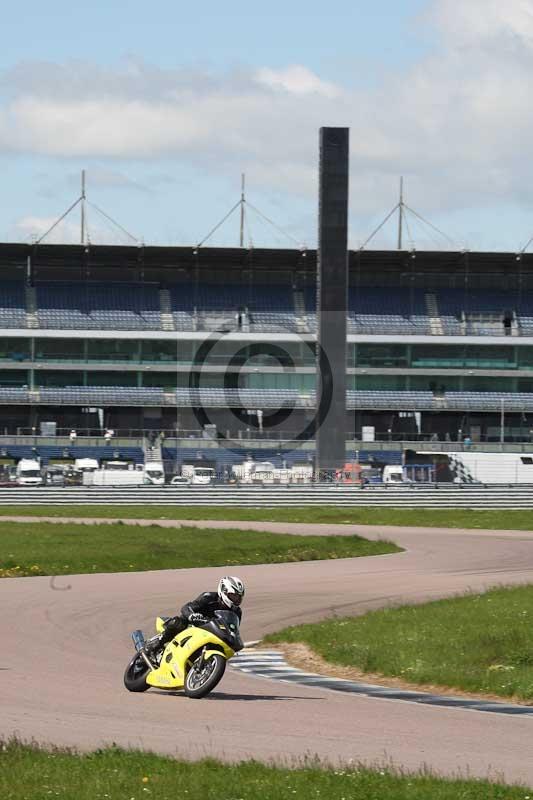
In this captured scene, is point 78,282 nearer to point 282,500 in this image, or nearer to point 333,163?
point 333,163

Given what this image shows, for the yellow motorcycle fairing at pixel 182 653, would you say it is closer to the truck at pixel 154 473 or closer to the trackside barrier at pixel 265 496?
the trackside barrier at pixel 265 496

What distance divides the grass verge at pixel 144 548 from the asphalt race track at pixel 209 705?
11.7 feet

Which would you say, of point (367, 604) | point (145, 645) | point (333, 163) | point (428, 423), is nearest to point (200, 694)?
point (145, 645)

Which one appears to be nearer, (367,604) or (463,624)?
(463,624)

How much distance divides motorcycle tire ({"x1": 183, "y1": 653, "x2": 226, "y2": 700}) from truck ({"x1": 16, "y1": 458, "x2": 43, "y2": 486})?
55.8 m

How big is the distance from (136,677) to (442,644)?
5518 mm

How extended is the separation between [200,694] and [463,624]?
7.36 m

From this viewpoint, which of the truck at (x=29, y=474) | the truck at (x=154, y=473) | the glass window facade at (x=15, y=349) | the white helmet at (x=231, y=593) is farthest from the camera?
the glass window facade at (x=15, y=349)

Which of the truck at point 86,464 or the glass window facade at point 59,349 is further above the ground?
the glass window facade at point 59,349

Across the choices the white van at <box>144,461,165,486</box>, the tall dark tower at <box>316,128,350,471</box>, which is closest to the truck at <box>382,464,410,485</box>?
the tall dark tower at <box>316,128,350,471</box>

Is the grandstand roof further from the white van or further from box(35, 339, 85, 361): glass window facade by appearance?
the white van

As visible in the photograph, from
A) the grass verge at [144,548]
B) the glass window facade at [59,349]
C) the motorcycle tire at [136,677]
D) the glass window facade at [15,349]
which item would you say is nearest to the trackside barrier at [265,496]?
the grass verge at [144,548]

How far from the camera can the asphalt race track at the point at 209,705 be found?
480 inches

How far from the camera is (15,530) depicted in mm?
43125
